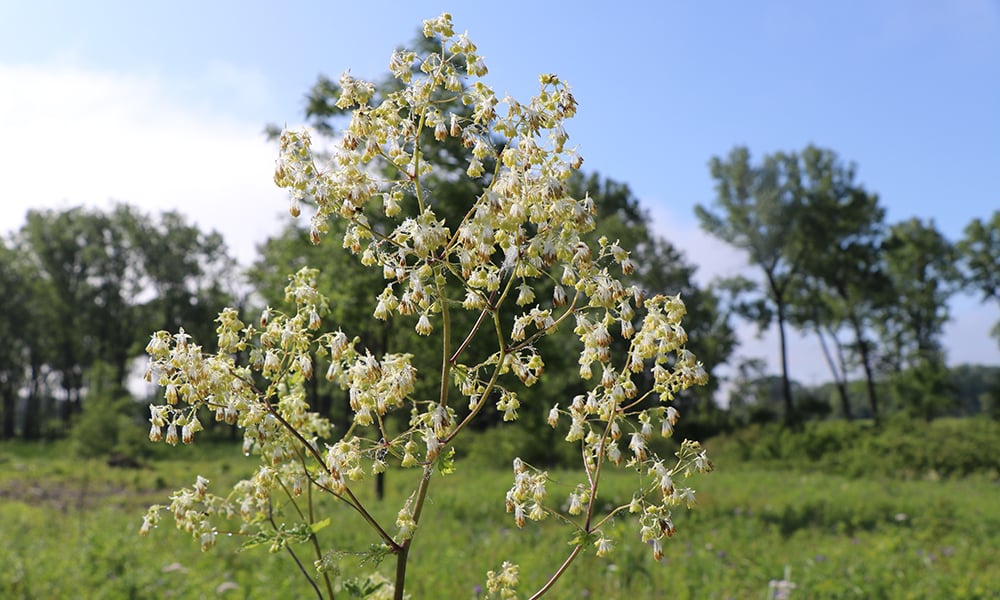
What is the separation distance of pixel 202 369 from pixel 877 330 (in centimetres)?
5810

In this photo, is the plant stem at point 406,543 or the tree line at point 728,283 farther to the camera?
the tree line at point 728,283

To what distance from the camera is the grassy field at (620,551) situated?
348 inches

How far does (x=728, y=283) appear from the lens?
43500 millimetres

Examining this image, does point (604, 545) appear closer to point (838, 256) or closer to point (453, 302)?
point (453, 302)

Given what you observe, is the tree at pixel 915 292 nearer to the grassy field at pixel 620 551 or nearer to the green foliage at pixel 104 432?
the grassy field at pixel 620 551

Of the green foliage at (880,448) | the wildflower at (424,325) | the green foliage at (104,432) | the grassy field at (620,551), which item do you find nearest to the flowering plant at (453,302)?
the wildflower at (424,325)

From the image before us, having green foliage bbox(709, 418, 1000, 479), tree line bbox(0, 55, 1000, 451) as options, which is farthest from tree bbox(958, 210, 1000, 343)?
green foliage bbox(709, 418, 1000, 479)

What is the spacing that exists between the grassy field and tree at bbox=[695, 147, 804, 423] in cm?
2325

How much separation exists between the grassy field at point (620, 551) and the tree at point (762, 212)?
2325 centimetres

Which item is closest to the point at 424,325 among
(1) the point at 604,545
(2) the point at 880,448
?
(1) the point at 604,545

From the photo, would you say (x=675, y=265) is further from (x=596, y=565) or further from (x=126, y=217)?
(x=126, y=217)

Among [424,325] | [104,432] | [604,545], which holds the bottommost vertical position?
[104,432]

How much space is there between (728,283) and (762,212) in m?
4.88

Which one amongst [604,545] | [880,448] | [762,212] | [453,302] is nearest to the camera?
[453,302]
